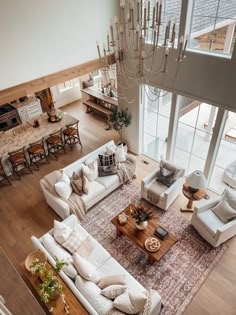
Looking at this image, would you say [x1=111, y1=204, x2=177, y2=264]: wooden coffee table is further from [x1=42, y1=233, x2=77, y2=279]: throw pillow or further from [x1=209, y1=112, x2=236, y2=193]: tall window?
[x1=209, y1=112, x2=236, y2=193]: tall window

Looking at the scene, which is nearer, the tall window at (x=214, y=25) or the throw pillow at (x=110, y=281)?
the throw pillow at (x=110, y=281)

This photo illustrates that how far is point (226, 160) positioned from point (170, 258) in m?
2.61

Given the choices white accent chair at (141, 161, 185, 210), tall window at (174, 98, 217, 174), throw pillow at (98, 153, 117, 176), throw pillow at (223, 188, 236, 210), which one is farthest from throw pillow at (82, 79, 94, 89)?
throw pillow at (223, 188, 236, 210)

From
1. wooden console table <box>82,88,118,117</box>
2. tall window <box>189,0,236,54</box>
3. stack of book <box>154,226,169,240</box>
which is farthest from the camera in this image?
wooden console table <box>82,88,118,117</box>

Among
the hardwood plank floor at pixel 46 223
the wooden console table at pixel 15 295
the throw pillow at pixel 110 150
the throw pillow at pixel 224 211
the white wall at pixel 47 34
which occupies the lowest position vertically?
the hardwood plank floor at pixel 46 223

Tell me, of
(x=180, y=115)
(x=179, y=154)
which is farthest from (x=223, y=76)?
(x=179, y=154)

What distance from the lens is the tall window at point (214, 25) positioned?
423cm

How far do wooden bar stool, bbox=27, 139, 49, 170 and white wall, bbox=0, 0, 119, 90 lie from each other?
2524 millimetres

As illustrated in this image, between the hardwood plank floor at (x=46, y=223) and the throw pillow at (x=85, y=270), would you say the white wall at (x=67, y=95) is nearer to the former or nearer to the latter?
the hardwood plank floor at (x=46, y=223)

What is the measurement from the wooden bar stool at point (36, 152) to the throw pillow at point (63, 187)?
1802mm

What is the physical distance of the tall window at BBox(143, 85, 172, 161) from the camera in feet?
20.1

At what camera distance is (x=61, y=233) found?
4.26 meters

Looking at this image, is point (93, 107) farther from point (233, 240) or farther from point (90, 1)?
point (233, 240)

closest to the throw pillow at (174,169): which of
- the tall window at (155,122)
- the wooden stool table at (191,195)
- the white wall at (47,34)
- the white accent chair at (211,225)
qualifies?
the wooden stool table at (191,195)
